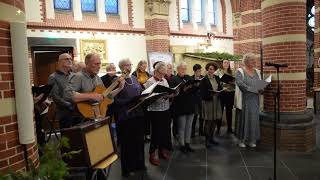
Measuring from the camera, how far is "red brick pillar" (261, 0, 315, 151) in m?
6.18

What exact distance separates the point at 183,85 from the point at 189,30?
34.1ft

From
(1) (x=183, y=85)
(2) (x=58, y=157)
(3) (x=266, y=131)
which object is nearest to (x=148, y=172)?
(1) (x=183, y=85)

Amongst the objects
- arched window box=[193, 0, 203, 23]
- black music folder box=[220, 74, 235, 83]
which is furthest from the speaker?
arched window box=[193, 0, 203, 23]

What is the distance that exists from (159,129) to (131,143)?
83 cm

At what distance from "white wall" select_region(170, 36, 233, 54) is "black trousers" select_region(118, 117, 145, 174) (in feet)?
33.5

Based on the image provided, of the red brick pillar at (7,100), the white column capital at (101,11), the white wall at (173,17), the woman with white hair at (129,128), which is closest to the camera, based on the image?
the red brick pillar at (7,100)

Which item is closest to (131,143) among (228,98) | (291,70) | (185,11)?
(291,70)

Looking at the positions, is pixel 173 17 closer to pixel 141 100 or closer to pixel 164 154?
pixel 164 154

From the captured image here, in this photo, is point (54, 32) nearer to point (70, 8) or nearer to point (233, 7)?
point (70, 8)

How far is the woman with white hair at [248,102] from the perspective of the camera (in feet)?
20.7

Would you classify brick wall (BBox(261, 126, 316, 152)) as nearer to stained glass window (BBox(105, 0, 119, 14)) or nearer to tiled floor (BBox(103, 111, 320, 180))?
tiled floor (BBox(103, 111, 320, 180))

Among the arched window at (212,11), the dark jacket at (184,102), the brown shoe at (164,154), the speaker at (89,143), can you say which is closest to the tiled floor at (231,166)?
the brown shoe at (164,154)

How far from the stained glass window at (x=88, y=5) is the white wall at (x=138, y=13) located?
5.22 ft

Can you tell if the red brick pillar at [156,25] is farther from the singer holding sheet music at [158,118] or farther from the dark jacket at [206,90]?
the singer holding sheet music at [158,118]
